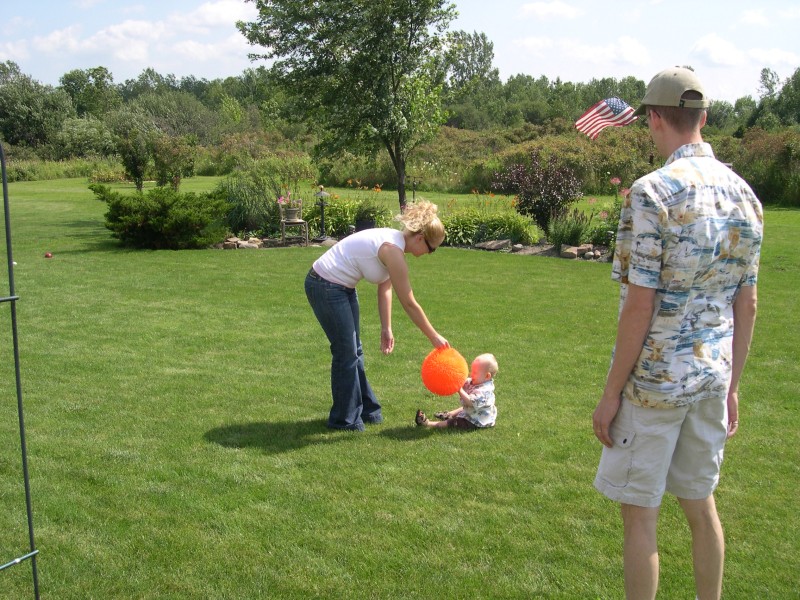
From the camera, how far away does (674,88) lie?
2404 mm

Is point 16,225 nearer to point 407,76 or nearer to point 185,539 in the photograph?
point 407,76

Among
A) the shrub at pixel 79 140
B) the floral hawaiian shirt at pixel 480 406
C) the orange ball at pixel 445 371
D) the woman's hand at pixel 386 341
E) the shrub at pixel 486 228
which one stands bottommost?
the floral hawaiian shirt at pixel 480 406

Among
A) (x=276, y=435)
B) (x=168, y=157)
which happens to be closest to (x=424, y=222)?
(x=276, y=435)

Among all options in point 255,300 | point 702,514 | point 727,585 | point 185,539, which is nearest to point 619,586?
point 727,585

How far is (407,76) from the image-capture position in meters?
16.9

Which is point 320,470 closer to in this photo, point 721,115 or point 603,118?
point 603,118

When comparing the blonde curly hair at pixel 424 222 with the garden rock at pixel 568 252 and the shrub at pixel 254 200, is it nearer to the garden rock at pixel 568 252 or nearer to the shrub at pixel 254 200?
the garden rock at pixel 568 252

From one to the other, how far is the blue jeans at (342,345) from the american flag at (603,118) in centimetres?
1353

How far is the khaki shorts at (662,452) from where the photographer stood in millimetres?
2434

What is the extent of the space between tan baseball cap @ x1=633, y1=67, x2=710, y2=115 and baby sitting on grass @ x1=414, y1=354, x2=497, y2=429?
2.95m

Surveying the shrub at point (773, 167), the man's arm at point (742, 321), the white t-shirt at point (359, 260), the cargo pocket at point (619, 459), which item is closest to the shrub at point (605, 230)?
the white t-shirt at point (359, 260)

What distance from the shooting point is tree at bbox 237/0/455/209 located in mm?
16078

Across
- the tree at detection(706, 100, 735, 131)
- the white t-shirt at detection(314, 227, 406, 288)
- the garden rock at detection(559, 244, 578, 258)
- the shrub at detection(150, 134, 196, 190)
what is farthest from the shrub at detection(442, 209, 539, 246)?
the tree at detection(706, 100, 735, 131)

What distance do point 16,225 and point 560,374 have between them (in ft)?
57.3
